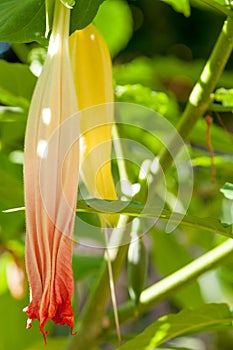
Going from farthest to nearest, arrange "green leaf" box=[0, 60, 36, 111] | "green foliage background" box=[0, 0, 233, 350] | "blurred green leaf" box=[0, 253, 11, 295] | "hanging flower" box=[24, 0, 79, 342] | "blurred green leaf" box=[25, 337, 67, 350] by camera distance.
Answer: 1. "blurred green leaf" box=[0, 253, 11, 295]
2. "blurred green leaf" box=[25, 337, 67, 350]
3. "green leaf" box=[0, 60, 36, 111]
4. "green foliage background" box=[0, 0, 233, 350]
5. "hanging flower" box=[24, 0, 79, 342]

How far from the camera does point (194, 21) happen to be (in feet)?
4.74

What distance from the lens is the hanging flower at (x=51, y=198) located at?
383 mm

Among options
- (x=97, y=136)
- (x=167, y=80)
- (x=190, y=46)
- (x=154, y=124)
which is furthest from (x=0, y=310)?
(x=190, y=46)

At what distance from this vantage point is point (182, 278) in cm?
58

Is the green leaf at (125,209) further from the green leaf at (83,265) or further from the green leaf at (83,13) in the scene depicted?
the green leaf at (83,265)

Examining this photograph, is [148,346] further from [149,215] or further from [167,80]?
[167,80]

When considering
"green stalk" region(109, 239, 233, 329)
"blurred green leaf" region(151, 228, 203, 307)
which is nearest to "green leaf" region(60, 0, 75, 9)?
"green stalk" region(109, 239, 233, 329)

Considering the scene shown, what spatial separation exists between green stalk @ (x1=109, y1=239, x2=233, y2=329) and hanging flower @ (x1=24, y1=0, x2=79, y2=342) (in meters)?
0.20

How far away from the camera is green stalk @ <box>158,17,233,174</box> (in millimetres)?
506

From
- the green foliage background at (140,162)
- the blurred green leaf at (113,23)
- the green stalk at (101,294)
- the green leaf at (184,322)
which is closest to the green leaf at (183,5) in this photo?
the green foliage background at (140,162)

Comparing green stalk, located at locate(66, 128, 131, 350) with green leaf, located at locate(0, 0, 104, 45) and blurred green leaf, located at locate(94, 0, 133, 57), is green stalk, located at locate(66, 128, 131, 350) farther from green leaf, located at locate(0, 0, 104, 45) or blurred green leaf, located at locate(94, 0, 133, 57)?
blurred green leaf, located at locate(94, 0, 133, 57)

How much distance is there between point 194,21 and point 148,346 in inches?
38.2

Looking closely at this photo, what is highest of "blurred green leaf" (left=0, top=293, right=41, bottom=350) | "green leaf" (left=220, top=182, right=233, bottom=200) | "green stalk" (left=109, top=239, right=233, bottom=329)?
"green leaf" (left=220, top=182, right=233, bottom=200)

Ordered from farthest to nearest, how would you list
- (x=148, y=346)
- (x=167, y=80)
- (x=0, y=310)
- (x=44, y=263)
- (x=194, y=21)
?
(x=194, y=21)
(x=167, y=80)
(x=0, y=310)
(x=148, y=346)
(x=44, y=263)
